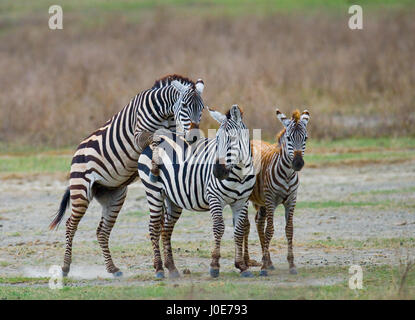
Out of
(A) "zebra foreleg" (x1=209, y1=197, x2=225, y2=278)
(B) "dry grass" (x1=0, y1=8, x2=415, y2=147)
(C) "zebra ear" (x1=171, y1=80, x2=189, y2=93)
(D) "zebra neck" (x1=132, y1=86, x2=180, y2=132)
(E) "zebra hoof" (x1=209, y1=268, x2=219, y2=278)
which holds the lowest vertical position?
(E) "zebra hoof" (x1=209, y1=268, x2=219, y2=278)

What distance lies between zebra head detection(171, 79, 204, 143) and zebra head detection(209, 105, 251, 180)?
18.2 inches

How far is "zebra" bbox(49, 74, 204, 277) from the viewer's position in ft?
31.3

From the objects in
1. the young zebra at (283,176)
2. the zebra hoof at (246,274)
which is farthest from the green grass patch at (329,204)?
the zebra hoof at (246,274)

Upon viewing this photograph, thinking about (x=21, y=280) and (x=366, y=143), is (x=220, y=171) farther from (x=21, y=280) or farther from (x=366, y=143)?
(x=366, y=143)

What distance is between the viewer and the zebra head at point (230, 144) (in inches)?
329

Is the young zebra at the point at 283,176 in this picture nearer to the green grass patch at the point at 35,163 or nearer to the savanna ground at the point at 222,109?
the savanna ground at the point at 222,109

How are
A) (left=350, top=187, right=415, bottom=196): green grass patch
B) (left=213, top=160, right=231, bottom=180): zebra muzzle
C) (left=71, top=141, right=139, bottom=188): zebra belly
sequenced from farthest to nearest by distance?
1. (left=350, top=187, right=415, bottom=196): green grass patch
2. (left=71, top=141, right=139, bottom=188): zebra belly
3. (left=213, top=160, right=231, bottom=180): zebra muzzle

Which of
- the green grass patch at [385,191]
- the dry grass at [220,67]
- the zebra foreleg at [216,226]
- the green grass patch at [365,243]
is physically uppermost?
the dry grass at [220,67]

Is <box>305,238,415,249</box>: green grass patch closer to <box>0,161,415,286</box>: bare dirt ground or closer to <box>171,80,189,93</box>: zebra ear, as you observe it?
<box>0,161,415,286</box>: bare dirt ground

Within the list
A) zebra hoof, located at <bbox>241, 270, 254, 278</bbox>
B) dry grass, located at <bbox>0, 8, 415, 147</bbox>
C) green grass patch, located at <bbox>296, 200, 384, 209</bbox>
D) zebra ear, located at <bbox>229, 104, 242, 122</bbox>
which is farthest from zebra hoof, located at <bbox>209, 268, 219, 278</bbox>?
dry grass, located at <bbox>0, 8, 415, 147</bbox>

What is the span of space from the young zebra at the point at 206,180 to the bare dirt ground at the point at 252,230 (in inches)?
25.8

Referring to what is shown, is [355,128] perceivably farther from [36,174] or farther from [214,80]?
[36,174]

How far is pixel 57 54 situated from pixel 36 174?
9.18m
